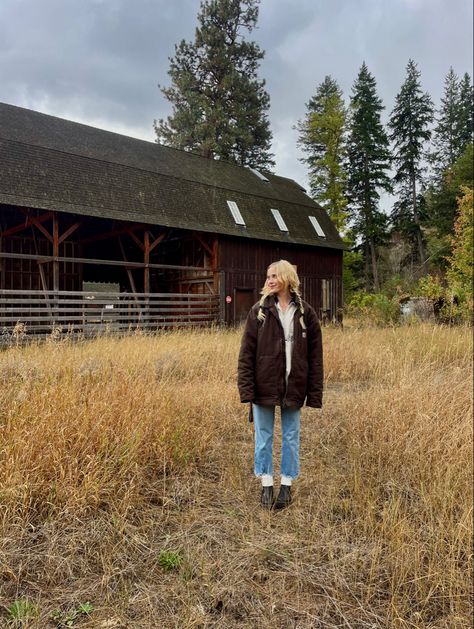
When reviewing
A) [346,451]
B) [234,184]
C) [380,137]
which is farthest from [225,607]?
[380,137]

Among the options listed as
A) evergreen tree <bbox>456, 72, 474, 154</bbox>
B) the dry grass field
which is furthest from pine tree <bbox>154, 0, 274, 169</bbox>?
the dry grass field

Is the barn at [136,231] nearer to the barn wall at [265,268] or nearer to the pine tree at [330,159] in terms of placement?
the barn wall at [265,268]

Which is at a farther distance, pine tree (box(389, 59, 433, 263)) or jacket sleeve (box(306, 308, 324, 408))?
pine tree (box(389, 59, 433, 263))

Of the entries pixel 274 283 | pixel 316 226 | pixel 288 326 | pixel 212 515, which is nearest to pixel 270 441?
pixel 212 515

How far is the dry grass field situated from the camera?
2338 mm

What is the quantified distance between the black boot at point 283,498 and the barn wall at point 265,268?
48.2 ft

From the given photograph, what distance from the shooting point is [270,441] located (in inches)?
135

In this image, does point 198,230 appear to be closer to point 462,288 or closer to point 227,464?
point 462,288

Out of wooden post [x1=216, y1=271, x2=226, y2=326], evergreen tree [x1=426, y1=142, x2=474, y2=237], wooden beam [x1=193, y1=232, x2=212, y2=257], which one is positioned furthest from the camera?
evergreen tree [x1=426, y1=142, x2=474, y2=237]

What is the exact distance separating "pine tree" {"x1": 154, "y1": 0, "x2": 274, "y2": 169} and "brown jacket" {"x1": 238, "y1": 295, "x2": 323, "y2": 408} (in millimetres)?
32735

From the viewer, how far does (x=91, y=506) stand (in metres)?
2.97

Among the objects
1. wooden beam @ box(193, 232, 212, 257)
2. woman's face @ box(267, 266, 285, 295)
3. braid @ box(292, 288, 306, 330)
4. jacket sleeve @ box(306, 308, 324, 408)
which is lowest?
jacket sleeve @ box(306, 308, 324, 408)

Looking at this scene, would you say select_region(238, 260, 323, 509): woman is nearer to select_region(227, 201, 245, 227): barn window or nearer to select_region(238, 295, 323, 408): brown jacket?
select_region(238, 295, 323, 408): brown jacket

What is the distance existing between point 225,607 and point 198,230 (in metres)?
15.1
